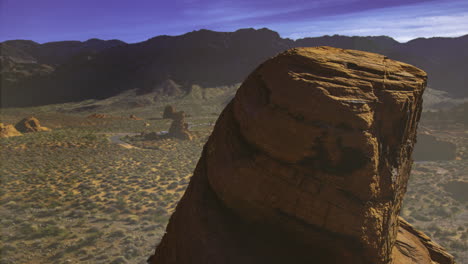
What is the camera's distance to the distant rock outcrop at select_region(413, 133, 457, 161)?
34.6 metres

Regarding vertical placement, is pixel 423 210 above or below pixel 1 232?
below

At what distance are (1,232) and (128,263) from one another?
281 inches

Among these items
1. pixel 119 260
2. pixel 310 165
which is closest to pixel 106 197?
pixel 119 260

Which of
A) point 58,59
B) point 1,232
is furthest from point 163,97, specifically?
point 58,59

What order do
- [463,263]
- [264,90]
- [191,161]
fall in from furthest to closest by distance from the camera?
[191,161] → [463,263] → [264,90]

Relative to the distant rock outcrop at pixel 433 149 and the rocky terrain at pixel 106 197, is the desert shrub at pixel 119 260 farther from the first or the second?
the distant rock outcrop at pixel 433 149

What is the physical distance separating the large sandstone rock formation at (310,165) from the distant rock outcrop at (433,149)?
3683 centimetres

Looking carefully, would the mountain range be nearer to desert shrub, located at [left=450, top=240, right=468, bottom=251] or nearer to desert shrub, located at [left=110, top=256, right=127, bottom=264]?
desert shrub, located at [left=110, top=256, right=127, bottom=264]

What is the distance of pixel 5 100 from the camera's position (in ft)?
336

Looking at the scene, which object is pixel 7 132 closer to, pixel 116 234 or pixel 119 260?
pixel 116 234

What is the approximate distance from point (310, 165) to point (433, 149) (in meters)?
40.0

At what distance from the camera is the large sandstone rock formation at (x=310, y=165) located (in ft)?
14.1

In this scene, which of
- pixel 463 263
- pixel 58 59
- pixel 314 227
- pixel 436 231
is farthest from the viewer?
pixel 58 59

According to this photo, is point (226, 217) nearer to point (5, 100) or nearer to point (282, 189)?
point (282, 189)
